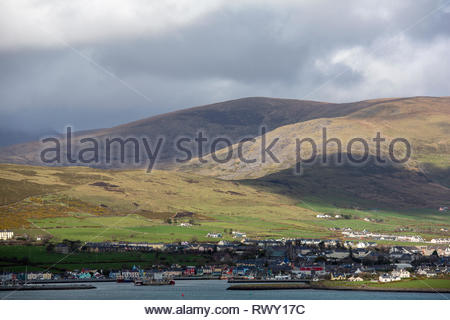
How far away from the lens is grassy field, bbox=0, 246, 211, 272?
7831 cm

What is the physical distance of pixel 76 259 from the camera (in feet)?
280

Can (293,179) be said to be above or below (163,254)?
above

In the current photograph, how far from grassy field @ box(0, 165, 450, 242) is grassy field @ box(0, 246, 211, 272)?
37.6 ft

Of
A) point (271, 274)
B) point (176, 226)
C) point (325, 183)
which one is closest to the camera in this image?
point (271, 274)

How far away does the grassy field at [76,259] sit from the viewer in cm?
7831

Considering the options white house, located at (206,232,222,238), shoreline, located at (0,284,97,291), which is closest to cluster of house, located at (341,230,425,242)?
white house, located at (206,232,222,238)

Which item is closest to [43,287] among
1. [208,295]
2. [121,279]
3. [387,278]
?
[121,279]

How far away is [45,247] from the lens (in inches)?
3492

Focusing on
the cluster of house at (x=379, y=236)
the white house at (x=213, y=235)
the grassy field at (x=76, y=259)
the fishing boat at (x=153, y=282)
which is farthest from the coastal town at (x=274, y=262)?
the cluster of house at (x=379, y=236)

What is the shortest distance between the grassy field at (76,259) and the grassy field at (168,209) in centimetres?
1146

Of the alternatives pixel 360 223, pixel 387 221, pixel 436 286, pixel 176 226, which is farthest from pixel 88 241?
pixel 387 221

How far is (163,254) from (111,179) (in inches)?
3210

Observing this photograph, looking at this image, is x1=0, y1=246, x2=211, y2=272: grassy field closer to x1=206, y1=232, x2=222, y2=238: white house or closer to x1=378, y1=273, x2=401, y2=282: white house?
x1=206, y1=232, x2=222, y2=238: white house
